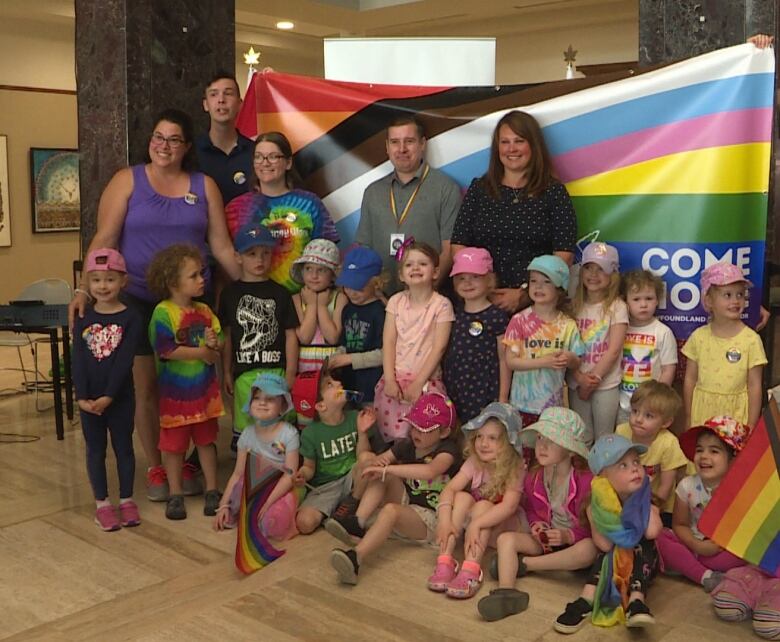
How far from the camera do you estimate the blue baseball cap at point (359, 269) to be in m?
4.07

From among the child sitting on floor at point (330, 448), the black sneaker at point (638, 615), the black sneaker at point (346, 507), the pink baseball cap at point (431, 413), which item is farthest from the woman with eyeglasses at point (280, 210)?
the black sneaker at point (638, 615)

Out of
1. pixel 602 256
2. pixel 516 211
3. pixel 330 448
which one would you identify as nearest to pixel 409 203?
pixel 516 211

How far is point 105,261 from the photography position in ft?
12.6

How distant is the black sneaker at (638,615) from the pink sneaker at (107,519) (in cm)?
213

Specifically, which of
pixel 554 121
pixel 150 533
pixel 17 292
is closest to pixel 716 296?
pixel 554 121

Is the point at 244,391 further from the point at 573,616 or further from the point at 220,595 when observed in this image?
the point at 573,616

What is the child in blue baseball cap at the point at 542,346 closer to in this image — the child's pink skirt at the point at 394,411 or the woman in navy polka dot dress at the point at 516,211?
the woman in navy polka dot dress at the point at 516,211

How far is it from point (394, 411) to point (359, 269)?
65cm

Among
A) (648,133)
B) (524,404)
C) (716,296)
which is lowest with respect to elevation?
(524,404)

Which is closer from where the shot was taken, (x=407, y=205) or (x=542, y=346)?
(x=542, y=346)

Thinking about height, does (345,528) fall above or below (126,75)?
below

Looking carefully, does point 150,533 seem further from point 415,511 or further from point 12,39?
point 12,39

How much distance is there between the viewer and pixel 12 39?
993 centimetres

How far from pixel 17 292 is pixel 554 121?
7.65m
